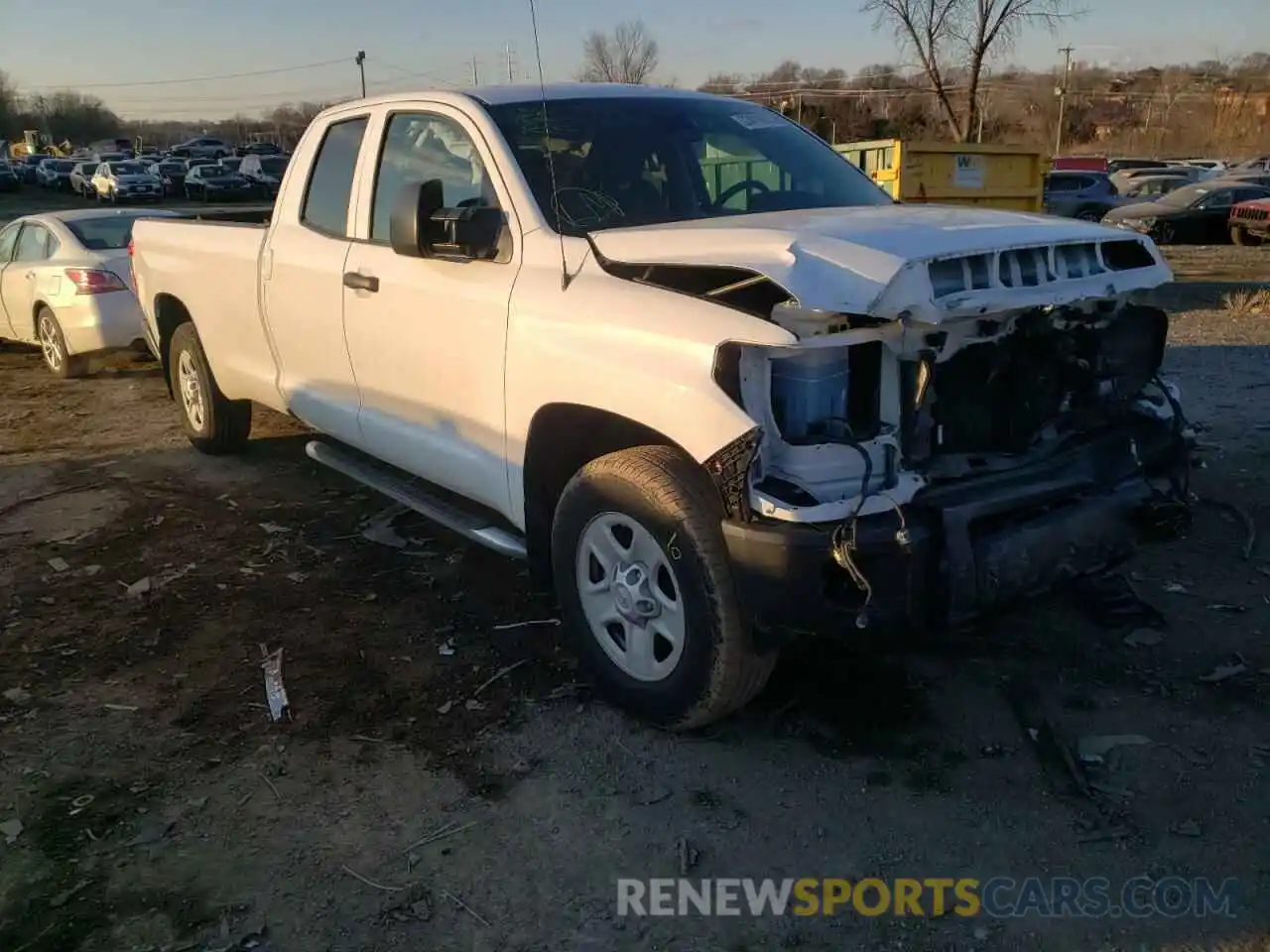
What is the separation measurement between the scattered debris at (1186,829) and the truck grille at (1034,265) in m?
1.56

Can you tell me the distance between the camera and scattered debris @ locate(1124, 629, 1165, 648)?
4.00 m

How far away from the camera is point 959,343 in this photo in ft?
10.3

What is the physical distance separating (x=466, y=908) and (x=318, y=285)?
3.08 m

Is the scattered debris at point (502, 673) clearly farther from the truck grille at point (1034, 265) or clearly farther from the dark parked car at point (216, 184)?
the dark parked car at point (216, 184)

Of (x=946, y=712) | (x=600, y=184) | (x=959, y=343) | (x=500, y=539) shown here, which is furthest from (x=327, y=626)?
(x=959, y=343)

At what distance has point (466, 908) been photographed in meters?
2.73

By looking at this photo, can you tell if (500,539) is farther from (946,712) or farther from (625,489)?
(946,712)

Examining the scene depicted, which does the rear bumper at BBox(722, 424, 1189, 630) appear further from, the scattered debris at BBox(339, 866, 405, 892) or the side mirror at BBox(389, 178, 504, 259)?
the side mirror at BBox(389, 178, 504, 259)

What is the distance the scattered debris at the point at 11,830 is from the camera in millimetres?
3035

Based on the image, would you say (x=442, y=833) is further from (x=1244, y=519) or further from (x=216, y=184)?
(x=216, y=184)

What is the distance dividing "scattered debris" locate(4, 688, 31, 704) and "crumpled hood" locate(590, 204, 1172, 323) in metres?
2.62

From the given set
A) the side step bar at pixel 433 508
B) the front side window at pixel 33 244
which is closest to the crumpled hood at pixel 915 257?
the side step bar at pixel 433 508

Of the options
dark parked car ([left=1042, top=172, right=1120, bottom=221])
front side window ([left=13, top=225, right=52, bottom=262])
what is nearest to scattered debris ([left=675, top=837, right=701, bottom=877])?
front side window ([left=13, top=225, right=52, bottom=262])

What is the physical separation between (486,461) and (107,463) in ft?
13.3
